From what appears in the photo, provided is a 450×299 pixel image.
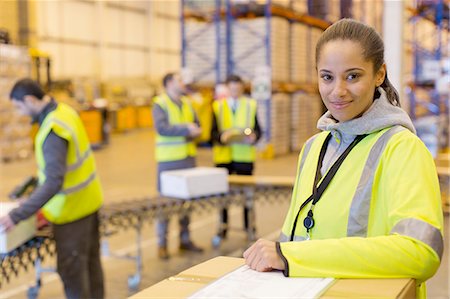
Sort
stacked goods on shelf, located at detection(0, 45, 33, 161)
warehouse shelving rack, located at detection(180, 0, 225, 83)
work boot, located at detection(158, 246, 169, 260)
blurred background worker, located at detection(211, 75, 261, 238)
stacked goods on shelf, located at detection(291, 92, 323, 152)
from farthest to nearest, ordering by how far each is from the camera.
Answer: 1. stacked goods on shelf, located at detection(291, 92, 323, 152)
2. stacked goods on shelf, located at detection(0, 45, 33, 161)
3. warehouse shelving rack, located at detection(180, 0, 225, 83)
4. blurred background worker, located at detection(211, 75, 261, 238)
5. work boot, located at detection(158, 246, 169, 260)

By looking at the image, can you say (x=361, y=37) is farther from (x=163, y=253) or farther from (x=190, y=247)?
(x=190, y=247)

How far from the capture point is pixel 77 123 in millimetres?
3932

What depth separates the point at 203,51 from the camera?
13.9m

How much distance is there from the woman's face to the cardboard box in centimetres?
46

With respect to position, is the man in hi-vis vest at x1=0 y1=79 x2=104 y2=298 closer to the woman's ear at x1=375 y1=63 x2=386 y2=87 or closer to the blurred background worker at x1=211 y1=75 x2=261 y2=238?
the woman's ear at x1=375 y1=63 x2=386 y2=87

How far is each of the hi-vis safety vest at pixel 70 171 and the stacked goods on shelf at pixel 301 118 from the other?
10486 millimetres

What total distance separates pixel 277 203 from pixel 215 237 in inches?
97.9

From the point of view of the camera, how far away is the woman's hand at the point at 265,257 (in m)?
1.50

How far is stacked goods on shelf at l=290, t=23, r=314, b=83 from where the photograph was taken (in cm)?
1419

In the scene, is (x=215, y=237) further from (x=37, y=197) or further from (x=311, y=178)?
(x=311, y=178)

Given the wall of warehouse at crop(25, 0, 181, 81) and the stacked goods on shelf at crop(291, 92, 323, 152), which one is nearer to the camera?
the stacked goods on shelf at crop(291, 92, 323, 152)

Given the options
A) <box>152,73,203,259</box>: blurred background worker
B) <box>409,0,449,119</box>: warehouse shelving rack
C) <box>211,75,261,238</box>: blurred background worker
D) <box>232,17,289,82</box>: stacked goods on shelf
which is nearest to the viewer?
<box>152,73,203,259</box>: blurred background worker

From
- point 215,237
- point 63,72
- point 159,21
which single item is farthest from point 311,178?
point 159,21

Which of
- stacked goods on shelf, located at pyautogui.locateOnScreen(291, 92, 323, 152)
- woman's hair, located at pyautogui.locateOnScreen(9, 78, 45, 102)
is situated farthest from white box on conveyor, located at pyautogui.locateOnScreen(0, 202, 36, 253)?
stacked goods on shelf, located at pyautogui.locateOnScreen(291, 92, 323, 152)
